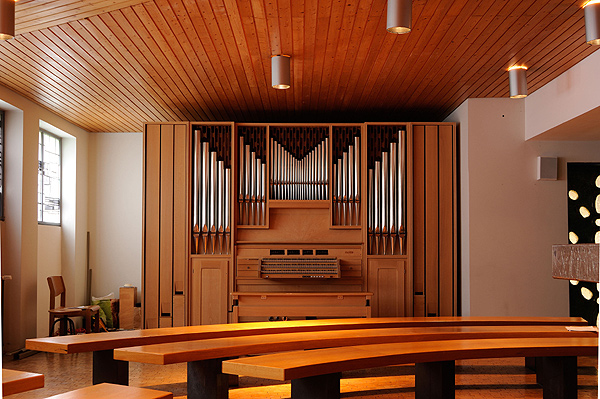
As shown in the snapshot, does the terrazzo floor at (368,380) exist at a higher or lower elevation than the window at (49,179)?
lower

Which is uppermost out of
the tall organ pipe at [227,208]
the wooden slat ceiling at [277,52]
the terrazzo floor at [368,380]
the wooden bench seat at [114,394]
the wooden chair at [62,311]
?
the wooden slat ceiling at [277,52]

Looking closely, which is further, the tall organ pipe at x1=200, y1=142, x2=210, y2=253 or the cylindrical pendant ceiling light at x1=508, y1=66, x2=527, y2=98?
the tall organ pipe at x1=200, y1=142, x2=210, y2=253

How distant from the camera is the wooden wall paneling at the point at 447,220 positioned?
7730 mm

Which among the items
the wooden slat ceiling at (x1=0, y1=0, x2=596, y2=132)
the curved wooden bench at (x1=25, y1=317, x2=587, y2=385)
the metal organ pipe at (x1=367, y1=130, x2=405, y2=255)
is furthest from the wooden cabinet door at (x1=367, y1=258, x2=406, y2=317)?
the wooden slat ceiling at (x1=0, y1=0, x2=596, y2=132)

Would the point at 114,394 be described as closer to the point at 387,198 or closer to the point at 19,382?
the point at 19,382

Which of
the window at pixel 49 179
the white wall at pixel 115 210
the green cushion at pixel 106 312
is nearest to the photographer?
the window at pixel 49 179

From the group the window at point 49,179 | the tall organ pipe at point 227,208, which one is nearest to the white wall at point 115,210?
the window at point 49,179

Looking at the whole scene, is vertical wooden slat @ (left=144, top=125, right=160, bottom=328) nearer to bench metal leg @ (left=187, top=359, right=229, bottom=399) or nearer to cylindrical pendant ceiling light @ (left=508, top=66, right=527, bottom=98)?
bench metal leg @ (left=187, top=359, right=229, bottom=399)

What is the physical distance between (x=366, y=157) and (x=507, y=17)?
334cm

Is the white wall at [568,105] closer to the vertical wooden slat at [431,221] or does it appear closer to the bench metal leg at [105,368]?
the vertical wooden slat at [431,221]

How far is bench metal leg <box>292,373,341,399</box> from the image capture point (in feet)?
10.9

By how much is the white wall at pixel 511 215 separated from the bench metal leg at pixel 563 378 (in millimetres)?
2923

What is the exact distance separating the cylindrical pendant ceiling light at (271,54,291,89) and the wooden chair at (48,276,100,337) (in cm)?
438

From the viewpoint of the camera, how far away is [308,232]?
8.06m
